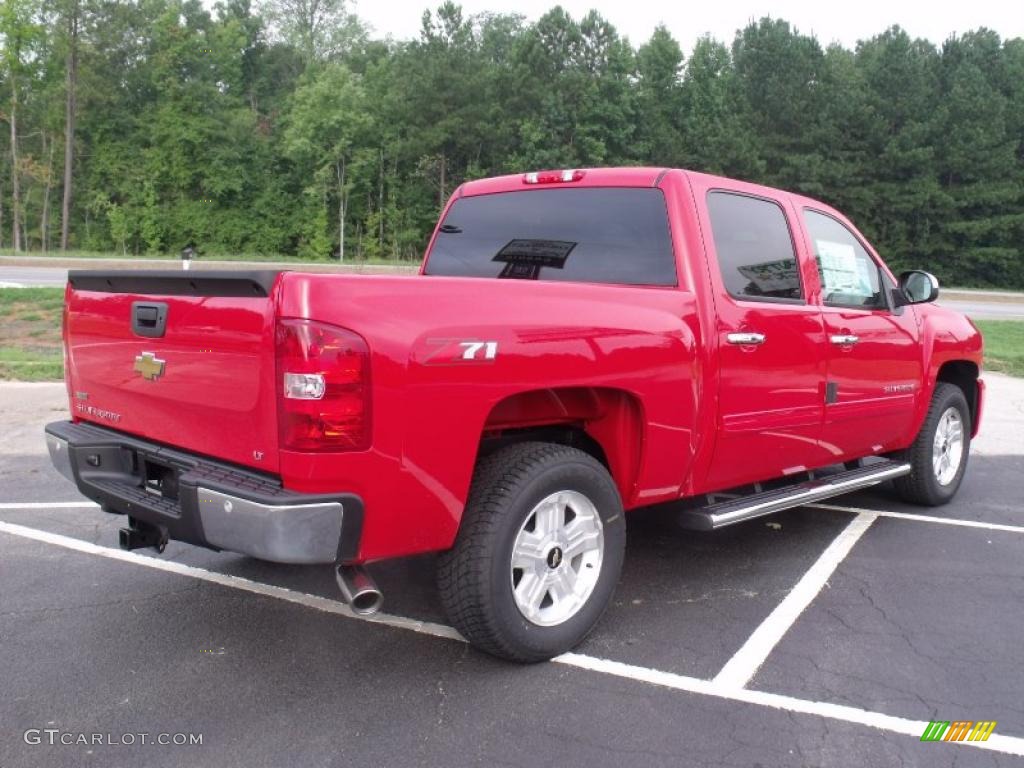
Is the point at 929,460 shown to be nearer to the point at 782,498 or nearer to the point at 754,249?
the point at 782,498

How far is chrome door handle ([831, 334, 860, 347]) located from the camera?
453 cm

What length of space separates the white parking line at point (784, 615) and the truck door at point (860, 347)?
52cm

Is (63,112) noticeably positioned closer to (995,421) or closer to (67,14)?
(67,14)

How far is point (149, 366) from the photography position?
3242 millimetres

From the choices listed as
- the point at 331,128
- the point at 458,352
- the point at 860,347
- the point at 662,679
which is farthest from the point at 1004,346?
the point at 331,128

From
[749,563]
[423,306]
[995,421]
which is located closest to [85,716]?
[423,306]

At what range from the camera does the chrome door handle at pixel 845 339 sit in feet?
14.9

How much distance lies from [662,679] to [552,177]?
247cm

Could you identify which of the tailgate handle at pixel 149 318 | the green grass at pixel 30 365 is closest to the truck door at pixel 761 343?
the tailgate handle at pixel 149 318

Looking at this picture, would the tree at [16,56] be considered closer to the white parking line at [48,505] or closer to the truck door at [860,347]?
the white parking line at [48,505]

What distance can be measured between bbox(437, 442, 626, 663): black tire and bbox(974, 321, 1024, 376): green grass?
1259 centimetres

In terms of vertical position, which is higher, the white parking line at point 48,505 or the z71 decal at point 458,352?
the z71 decal at point 458,352

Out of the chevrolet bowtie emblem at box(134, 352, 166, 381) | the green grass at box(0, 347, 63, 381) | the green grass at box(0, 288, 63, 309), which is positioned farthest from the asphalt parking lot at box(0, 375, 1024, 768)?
the green grass at box(0, 288, 63, 309)

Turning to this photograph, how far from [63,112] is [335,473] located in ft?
184
